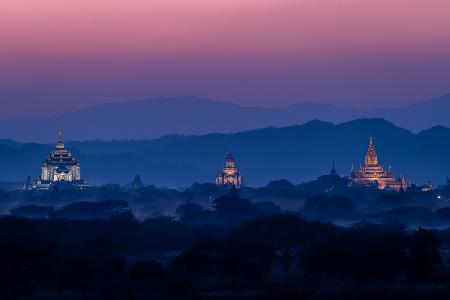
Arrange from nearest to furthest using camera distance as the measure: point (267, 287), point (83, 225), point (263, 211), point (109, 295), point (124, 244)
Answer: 1. point (109, 295)
2. point (267, 287)
3. point (124, 244)
4. point (83, 225)
5. point (263, 211)

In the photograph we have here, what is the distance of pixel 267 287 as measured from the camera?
7950cm

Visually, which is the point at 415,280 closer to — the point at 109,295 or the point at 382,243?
the point at 382,243

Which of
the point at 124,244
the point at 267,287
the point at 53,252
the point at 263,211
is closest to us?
the point at 267,287

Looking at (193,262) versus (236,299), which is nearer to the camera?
(236,299)

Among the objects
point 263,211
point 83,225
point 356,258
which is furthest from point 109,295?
point 263,211

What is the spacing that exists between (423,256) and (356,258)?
174 inches

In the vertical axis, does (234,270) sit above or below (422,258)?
below

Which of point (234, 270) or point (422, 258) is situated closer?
point (422, 258)

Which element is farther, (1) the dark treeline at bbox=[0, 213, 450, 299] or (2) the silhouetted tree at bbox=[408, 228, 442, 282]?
(2) the silhouetted tree at bbox=[408, 228, 442, 282]

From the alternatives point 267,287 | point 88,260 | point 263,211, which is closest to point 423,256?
point 267,287

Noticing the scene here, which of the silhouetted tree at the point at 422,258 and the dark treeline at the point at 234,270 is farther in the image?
the silhouetted tree at the point at 422,258

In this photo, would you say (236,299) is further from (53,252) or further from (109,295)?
(53,252)

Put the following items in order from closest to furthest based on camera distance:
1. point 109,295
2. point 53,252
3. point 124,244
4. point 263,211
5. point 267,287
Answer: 1. point 109,295
2. point 267,287
3. point 53,252
4. point 124,244
5. point 263,211

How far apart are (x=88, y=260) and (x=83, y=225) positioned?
5352 cm
